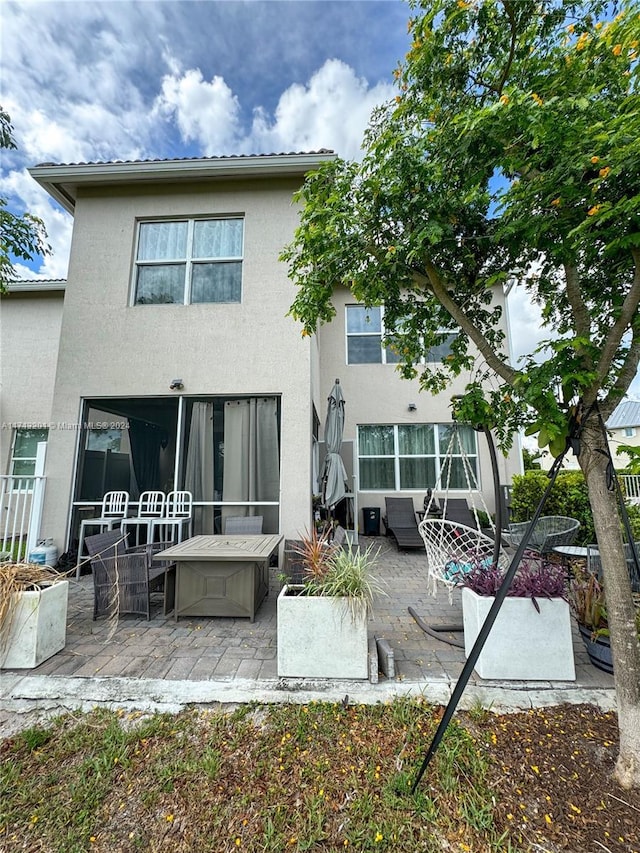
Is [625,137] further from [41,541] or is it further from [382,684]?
[41,541]

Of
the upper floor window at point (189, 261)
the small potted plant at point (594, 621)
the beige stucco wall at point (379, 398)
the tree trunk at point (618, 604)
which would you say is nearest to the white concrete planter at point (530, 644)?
the small potted plant at point (594, 621)

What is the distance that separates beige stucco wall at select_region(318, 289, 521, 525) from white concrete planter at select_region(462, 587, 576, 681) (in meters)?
6.21

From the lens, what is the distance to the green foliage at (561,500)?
655 centimetres

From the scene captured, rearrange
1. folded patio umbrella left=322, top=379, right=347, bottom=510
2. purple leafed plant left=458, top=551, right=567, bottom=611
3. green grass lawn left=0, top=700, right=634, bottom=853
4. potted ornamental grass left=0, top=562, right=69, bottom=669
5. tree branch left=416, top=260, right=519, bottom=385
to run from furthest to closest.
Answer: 1. folded patio umbrella left=322, top=379, right=347, bottom=510
2. potted ornamental grass left=0, top=562, right=69, bottom=669
3. purple leafed plant left=458, top=551, right=567, bottom=611
4. tree branch left=416, top=260, right=519, bottom=385
5. green grass lawn left=0, top=700, right=634, bottom=853

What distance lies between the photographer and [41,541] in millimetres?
5605

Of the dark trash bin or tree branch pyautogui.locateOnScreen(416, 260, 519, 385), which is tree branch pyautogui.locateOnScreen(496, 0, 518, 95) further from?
the dark trash bin

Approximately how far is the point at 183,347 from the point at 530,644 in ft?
19.5

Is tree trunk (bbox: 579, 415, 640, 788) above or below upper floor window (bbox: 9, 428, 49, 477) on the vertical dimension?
below

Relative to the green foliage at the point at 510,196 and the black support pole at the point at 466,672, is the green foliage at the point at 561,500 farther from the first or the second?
the black support pole at the point at 466,672

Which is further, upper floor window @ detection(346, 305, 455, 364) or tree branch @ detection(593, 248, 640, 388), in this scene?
upper floor window @ detection(346, 305, 455, 364)

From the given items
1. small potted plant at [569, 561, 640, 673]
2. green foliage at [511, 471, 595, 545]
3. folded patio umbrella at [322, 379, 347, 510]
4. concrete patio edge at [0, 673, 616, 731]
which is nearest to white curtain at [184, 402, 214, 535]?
folded patio umbrella at [322, 379, 347, 510]

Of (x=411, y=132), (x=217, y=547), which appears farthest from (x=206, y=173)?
(x=217, y=547)

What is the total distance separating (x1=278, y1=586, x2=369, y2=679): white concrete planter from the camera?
8.75ft

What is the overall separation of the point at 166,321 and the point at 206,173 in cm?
260
